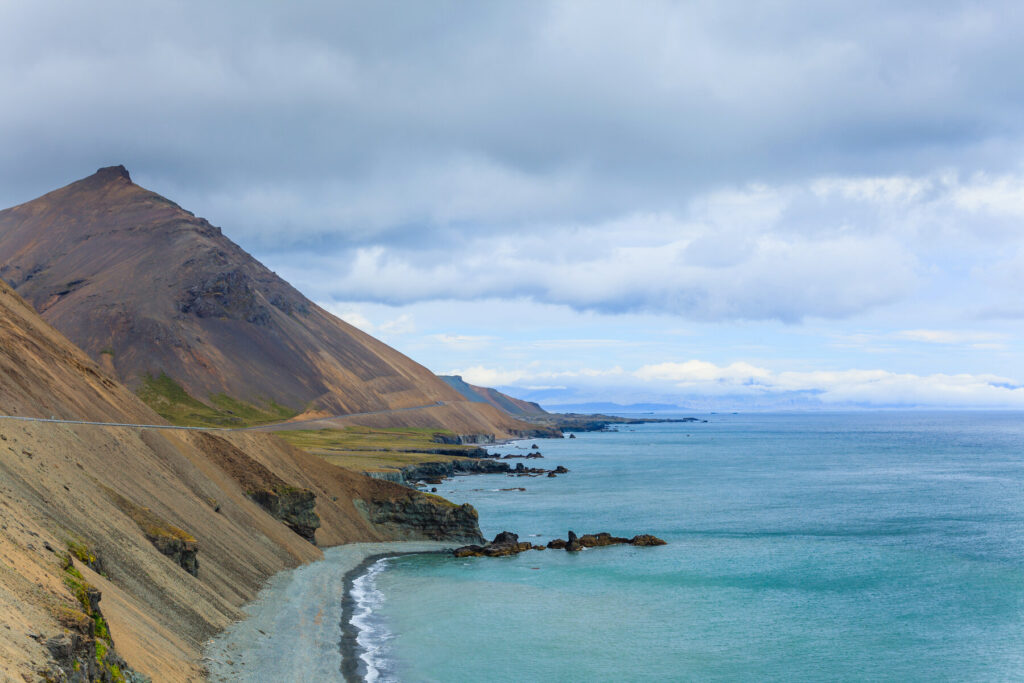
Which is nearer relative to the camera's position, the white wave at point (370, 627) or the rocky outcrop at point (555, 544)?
the white wave at point (370, 627)

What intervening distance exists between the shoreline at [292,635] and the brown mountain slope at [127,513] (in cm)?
111

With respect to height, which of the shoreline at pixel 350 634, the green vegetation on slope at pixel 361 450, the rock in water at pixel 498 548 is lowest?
the rock in water at pixel 498 548

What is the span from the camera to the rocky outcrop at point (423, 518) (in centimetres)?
8456

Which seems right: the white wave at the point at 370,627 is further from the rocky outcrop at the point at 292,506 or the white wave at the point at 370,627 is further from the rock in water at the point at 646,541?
the rock in water at the point at 646,541

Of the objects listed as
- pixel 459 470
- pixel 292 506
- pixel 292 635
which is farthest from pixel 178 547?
pixel 459 470

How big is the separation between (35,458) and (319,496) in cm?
4182

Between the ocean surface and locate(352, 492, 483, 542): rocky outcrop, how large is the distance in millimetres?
6155

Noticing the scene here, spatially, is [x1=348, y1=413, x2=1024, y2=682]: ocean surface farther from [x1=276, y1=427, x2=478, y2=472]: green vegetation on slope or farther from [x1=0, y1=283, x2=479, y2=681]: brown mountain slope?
[x1=276, y1=427, x2=478, y2=472]: green vegetation on slope

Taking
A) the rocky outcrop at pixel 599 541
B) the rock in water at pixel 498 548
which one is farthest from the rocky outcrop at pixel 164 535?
the rocky outcrop at pixel 599 541

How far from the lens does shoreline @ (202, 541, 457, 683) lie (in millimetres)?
39000

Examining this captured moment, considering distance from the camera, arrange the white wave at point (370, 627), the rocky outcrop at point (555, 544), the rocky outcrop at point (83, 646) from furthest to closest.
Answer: the rocky outcrop at point (555, 544) < the white wave at point (370, 627) < the rocky outcrop at point (83, 646)

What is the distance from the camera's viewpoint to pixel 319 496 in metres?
83.5

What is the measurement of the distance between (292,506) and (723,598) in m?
39.5

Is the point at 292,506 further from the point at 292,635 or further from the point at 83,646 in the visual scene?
the point at 83,646
